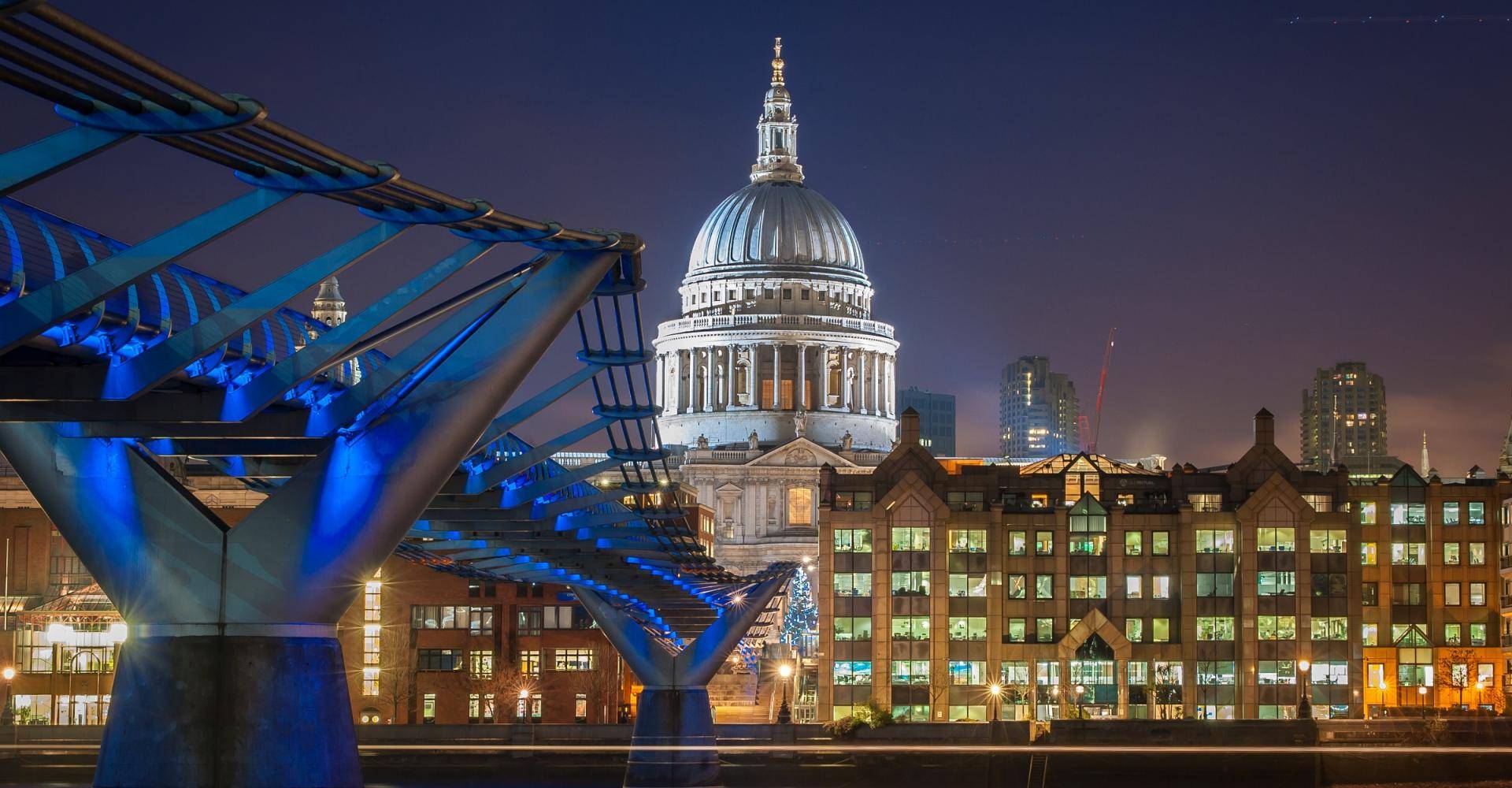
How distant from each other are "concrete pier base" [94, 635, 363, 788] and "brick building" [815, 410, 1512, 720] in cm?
7733

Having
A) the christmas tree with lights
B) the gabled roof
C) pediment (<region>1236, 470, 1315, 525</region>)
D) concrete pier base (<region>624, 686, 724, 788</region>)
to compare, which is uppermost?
the gabled roof

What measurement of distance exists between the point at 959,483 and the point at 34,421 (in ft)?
292

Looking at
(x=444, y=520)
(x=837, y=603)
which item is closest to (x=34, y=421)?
(x=444, y=520)

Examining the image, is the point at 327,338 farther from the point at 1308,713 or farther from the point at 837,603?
the point at 837,603

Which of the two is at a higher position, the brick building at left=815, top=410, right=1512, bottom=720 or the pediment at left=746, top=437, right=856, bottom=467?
the pediment at left=746, top=437, right=856, bottom=467

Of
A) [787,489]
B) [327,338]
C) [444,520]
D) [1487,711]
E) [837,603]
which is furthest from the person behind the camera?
[787,489]

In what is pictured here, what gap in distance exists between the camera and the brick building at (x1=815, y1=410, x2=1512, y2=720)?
112 metres

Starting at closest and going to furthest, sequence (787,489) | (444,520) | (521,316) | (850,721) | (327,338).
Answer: (327,338)
(521,316)
(444,520)
(850,721)
(787,489)

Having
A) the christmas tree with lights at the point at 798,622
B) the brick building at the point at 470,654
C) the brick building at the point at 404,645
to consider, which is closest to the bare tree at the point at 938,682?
the brick building at the point at 404,645

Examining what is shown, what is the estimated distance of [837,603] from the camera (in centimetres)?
11438

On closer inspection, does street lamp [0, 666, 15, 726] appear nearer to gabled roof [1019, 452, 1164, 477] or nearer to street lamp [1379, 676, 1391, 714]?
gabled roof [1019, 452, 1164, 477]

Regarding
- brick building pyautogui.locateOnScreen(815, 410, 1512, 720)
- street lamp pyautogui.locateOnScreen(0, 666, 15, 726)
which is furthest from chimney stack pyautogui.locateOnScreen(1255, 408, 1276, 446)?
street lamp pyautogui.locateOnScreen(0, 666, 15, 726)

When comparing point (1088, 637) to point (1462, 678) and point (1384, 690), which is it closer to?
point (1384, 690)

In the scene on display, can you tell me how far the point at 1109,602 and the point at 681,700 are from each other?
33171mm
